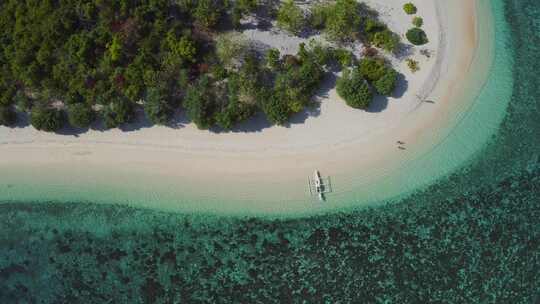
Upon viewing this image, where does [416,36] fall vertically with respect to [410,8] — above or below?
below

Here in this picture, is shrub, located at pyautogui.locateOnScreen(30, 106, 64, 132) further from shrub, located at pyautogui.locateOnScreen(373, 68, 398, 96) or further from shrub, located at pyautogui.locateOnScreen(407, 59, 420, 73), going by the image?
shrub, located at pyautogui.locateOnScreen(407, 59, 420, 73)

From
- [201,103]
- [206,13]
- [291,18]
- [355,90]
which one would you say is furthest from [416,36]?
[201,103]

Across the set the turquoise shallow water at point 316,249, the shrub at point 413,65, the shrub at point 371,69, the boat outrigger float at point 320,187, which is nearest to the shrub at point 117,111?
the turquoise shallow water at point 316,249

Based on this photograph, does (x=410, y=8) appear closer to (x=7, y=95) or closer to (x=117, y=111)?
(x=117, y=111)

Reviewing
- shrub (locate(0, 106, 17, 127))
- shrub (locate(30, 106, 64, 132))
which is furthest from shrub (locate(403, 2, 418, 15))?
shrub (locate(0, 106, 17, 127))

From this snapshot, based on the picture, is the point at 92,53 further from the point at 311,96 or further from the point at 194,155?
the point at 311,96

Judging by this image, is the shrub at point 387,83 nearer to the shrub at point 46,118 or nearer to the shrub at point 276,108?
the shrub at point 276,108

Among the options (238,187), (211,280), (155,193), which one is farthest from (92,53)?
(211,280)
